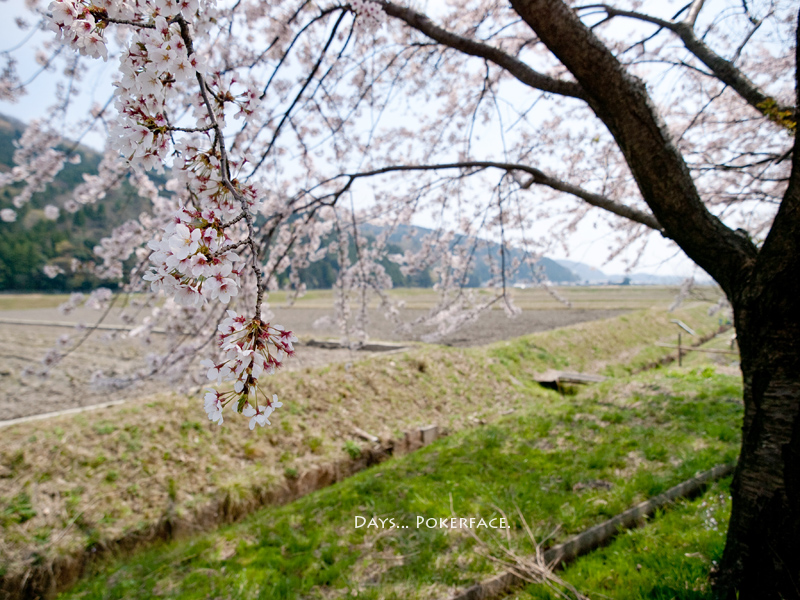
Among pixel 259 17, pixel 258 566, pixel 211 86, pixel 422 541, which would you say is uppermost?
pixel 259 17

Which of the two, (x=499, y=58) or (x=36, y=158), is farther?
(x=36, y=158)

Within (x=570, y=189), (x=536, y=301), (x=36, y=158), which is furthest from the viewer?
(x=536, y=301)

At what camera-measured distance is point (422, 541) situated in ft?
10.1

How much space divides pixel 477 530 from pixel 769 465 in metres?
1.93

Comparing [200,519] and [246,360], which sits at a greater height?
[246,360]

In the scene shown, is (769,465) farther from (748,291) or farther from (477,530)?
(477,530)

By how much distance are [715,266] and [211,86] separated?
273 cm

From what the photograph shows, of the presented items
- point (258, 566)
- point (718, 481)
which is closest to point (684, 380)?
point (718, 481)

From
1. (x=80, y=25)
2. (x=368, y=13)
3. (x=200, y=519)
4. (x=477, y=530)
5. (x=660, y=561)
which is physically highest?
(x=368, y=13)

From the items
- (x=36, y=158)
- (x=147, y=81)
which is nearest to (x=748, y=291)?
(x=147, y=81)

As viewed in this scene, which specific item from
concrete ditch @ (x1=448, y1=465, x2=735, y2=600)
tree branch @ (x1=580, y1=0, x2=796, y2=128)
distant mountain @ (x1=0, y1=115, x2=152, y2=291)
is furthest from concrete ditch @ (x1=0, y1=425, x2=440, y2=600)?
distant mountain @ (x1=0, y1=115, x2=152, y2=291)

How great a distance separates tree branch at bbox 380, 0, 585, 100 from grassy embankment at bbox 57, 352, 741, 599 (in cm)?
298

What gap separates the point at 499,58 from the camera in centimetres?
269

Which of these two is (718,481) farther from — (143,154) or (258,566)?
(143,154)
